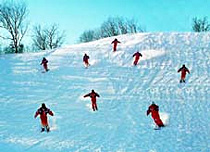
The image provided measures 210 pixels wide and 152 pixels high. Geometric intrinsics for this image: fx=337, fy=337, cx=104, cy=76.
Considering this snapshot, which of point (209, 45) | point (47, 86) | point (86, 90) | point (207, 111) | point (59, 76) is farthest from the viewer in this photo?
point (209, 45)

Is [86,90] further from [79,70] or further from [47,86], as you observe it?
[79,70]

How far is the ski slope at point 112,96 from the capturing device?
13.0 m

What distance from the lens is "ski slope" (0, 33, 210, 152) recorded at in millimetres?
12992

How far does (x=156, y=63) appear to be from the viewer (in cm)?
2431

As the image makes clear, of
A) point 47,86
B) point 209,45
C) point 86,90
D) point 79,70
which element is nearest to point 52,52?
point 79,70

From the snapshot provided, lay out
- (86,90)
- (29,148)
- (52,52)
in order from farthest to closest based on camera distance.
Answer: (52,52) < (86,90) < (29,148)

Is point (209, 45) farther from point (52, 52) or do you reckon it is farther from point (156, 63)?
point (52, 52)

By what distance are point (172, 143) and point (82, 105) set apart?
6.78 m

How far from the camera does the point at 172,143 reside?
12516 millimetres

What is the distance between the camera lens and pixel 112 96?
1925cm

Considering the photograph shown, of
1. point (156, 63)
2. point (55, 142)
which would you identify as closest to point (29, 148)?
point (55, 142)

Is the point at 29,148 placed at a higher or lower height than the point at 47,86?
lower

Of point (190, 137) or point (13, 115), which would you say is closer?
point (190, 137)

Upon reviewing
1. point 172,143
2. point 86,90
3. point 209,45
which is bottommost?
point 172,143
